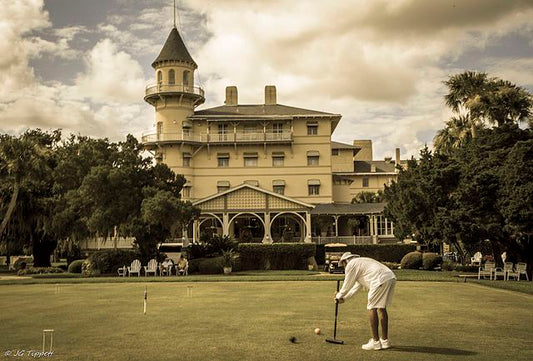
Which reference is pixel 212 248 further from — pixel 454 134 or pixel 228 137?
pixel 228 137

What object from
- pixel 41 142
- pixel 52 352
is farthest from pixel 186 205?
pixel 52 352

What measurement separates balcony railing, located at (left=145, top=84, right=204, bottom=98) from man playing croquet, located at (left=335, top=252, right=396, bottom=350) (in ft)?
164

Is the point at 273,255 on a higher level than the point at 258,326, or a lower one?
higher

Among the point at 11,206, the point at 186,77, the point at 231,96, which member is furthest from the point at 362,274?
the point at 231,96

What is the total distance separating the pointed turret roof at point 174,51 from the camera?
58.9 metres

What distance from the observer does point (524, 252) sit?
93.1 ft

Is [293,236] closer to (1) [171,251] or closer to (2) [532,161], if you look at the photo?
(1) [171,251]

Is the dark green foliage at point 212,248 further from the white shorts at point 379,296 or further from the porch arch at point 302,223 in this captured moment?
the white shorts at point 379,296

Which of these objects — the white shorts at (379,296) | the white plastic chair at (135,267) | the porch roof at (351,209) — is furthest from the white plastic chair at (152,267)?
the white shorts at (379,296)

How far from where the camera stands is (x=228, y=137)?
58594 millimetres

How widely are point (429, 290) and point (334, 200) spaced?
142ft

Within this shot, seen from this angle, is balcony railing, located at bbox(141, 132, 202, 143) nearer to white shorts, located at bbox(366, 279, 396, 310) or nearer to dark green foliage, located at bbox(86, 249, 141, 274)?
dark green foliage, located at bbox(86, 249, 141, 274)

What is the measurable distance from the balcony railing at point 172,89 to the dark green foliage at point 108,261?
1012 inches

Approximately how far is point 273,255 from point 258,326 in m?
26.4
